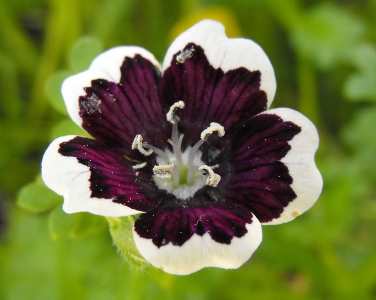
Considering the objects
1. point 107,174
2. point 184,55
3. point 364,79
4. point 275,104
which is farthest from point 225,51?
point 275,104

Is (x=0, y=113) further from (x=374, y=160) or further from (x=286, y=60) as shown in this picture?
(x=374, y=160)

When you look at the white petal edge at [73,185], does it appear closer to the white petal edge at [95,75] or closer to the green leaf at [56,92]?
the white petal edge at [95,75]

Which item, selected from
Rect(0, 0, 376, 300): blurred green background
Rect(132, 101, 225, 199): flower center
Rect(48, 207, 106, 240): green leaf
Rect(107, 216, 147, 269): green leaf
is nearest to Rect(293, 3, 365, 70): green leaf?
Rect(0, 0, 376, 300): blurred green background

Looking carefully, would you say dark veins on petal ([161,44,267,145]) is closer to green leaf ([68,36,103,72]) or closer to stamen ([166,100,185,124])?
stamen ([166,100,185,124])

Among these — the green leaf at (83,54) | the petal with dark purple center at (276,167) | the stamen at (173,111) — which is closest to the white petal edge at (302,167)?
the petal with dark purple center at (276,167)

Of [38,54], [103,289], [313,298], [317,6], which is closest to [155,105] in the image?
[103,289]

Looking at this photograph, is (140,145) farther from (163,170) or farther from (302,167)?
(302,167)
